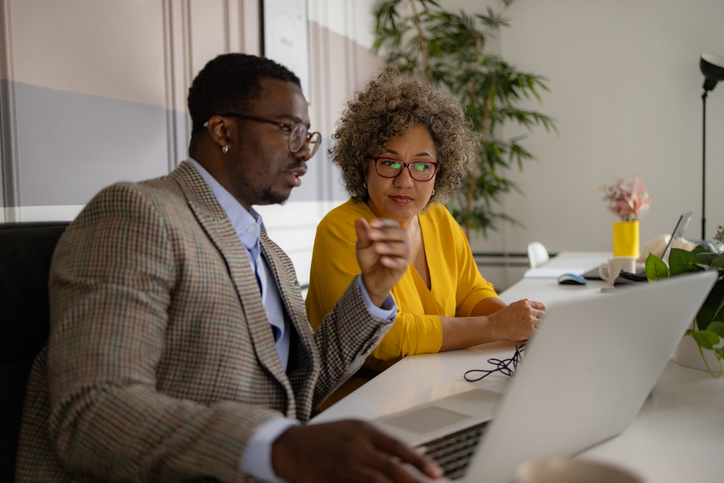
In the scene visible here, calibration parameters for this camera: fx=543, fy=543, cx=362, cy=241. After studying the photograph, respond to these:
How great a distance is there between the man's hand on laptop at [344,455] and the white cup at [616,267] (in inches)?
66.0

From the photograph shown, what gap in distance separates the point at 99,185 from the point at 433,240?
1.29 m

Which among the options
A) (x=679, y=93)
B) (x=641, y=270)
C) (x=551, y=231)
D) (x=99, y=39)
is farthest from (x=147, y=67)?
(x=679, y=93)

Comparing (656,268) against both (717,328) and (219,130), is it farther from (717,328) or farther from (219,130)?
(219,130)

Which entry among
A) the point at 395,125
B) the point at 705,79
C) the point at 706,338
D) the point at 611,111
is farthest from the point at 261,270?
the point at 611,111

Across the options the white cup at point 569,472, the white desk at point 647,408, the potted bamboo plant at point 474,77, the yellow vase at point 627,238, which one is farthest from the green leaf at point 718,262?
the potted bamboo plant at point 474,77

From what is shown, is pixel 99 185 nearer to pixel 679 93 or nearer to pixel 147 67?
pixel 147 67

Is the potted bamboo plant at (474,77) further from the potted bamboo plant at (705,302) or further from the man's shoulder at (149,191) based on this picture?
the man's shoulder at (149,191)

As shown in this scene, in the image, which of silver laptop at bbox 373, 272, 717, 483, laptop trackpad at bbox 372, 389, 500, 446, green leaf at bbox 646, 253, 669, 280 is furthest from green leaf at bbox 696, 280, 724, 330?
laptop trackpad at bbox 372, 389, 500, 446

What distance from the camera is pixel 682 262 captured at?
1069 millimetres

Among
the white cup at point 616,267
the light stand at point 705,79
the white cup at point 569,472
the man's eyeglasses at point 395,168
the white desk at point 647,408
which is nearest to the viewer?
the white cup at point 569,472

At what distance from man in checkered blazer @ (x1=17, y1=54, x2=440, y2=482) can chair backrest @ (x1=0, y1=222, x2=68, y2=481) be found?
0.15 ft

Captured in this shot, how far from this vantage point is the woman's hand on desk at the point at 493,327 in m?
1.31

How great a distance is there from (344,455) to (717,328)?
766mm

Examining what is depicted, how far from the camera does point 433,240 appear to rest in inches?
68.8
